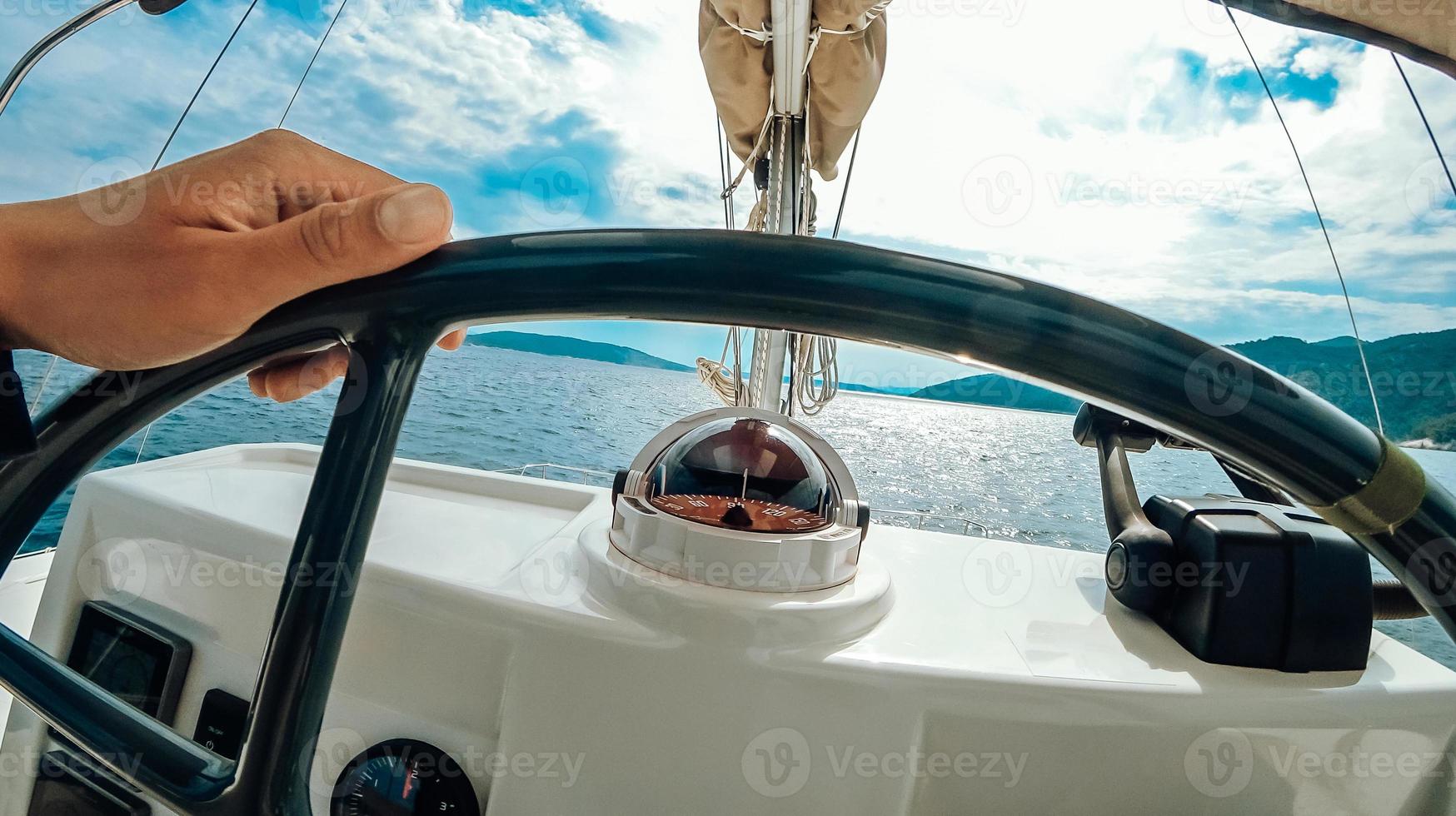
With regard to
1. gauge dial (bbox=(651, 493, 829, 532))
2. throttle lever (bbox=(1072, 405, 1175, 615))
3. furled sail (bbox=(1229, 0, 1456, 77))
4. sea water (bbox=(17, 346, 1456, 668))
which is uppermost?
furled sail (bbox=(1229, 0, 1456, 77))

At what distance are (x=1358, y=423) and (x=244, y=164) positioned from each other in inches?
14.4

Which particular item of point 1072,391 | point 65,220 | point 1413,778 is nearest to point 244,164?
point 65,220

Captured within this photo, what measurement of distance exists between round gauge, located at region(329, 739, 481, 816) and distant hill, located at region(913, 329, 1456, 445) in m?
0.42

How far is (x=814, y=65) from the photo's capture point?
4.51ft

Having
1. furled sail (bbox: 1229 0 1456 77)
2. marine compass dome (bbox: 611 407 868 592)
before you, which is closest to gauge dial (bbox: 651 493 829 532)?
marine compass dome (bbox: 611 407 868 592)

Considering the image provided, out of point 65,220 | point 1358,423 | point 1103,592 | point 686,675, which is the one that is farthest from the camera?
point 1103,592

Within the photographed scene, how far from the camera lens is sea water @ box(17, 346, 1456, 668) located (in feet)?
23.8

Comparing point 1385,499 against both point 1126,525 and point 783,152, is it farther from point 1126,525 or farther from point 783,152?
point 783,152

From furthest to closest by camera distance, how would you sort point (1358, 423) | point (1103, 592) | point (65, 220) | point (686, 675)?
1. point (1103, 592)
2. point (686, 675)
3. point (65, 220)
4. point (1358, 423)

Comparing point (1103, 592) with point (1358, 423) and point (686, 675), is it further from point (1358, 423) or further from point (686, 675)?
point (1358, 423)

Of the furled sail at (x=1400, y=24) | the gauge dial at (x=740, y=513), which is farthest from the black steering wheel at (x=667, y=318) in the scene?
the furled sail at (x=1400, y=24)

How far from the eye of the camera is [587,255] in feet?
0.56

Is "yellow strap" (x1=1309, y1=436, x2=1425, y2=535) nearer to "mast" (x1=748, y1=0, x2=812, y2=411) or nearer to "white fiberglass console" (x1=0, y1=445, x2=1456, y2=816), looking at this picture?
"white fiberglass console" (x1=0, y1=445, x2=1456, y2=816)

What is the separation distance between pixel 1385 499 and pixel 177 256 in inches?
14.0
